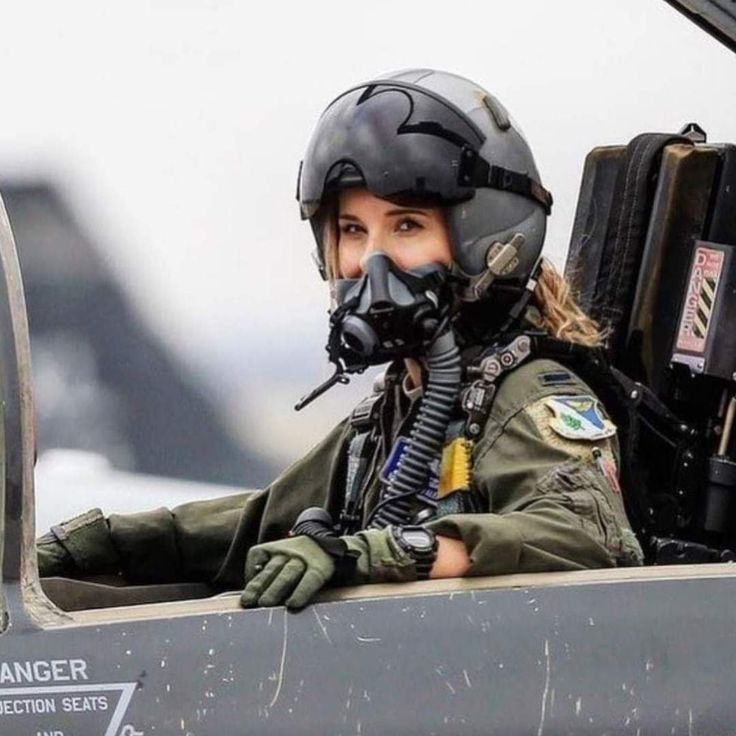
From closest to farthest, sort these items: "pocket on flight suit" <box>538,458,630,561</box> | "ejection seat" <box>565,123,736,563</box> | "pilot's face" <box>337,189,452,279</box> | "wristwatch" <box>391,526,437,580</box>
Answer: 1. "wristwatch" <box>391,526,437,580</box>
2. "pocket on flight suit" <box>538,458,630,561</box>
3. "pilot's face" <box>337,189,452,279</box>
4. "ejection seat" <box>565,123,736,563</box>

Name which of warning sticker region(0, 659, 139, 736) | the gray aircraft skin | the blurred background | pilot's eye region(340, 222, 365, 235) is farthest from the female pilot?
the blurred background

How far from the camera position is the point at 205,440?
509cm

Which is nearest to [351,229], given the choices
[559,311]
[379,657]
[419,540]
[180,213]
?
[559,311]

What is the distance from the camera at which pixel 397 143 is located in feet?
9.41

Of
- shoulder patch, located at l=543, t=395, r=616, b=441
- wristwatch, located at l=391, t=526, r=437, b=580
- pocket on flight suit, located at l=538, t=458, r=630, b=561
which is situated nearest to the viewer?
wristwatch, located at l=391, t=526, r=437, b=580

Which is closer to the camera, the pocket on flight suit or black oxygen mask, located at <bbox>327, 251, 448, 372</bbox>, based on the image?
the pocket on flight suit

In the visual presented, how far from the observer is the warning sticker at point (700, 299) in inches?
127

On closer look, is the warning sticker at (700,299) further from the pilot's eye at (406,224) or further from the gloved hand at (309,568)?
the gloved hand at (309,568)

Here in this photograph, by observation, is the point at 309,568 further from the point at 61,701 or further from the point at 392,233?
the point at 392,233

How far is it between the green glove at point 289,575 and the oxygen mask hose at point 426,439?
0.38 metres

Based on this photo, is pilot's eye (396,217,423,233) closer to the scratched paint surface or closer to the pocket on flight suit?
the pocket on flight suit

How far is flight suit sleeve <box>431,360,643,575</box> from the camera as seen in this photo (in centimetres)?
254

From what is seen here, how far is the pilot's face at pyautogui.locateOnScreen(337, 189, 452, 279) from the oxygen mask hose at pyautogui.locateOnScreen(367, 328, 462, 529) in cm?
11

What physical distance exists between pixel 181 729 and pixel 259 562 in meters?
0.20
